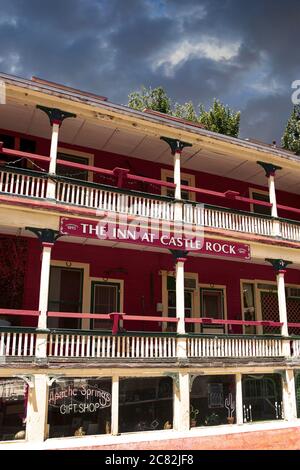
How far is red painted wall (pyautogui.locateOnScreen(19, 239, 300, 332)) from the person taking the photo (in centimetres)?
1404

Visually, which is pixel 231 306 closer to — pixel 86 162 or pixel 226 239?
pixel 226 239

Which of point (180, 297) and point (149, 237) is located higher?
point (149, 237)

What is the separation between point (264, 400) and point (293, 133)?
21.7m

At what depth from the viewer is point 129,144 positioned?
15.2 meters

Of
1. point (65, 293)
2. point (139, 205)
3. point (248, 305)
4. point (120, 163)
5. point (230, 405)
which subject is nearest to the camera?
point (139, 205)

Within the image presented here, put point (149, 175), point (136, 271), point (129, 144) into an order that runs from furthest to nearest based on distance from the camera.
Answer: point (149, 175) → point (136, 271) → point (129, 144)

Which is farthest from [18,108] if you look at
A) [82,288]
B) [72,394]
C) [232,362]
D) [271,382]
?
[271,382]

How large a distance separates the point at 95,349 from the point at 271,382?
21.1ft

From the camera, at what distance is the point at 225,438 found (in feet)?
39.5

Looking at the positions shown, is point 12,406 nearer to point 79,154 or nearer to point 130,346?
point 130,346

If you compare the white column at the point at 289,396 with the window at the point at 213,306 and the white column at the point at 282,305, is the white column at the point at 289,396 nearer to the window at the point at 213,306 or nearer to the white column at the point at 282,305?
the white column at the point at 282,305

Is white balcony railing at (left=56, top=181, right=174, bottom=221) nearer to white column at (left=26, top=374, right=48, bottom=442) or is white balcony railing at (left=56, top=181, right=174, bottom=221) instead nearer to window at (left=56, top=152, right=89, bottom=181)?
window at (left=56, top=152, right=89, bottom=181)

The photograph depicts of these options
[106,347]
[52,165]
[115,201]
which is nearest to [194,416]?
[106,347]

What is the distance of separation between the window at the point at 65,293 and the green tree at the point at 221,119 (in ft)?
72.2
